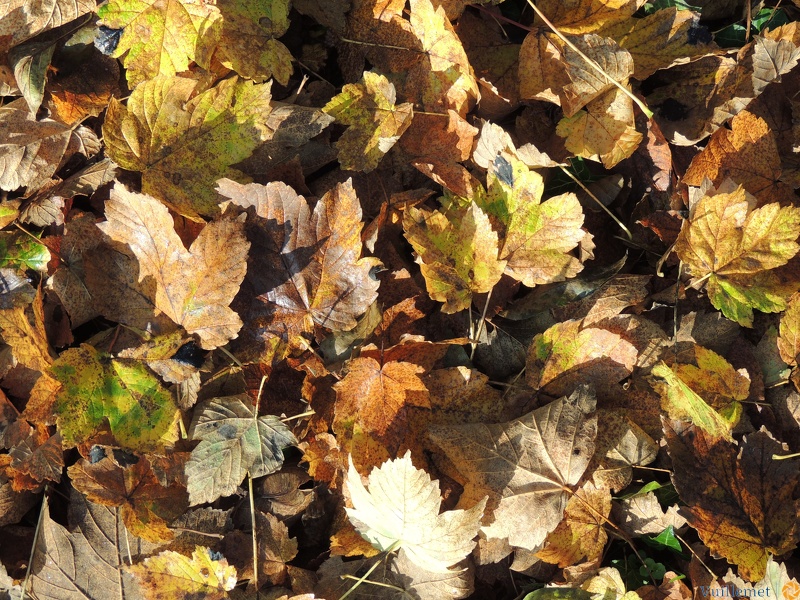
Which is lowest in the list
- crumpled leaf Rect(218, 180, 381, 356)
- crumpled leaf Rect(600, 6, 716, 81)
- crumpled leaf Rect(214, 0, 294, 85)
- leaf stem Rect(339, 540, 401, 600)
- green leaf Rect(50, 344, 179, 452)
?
leaf stem Rect(339, 540, 401, 600)

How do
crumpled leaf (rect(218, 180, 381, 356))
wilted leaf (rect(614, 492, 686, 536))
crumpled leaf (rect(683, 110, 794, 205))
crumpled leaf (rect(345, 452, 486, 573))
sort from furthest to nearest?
crumpled leaf (rect(683, 110, 794, 205))
wilted leaf (rect(614, 492, 686, 536))
crumpled leaf (rect(218, 180, 381, 356))
crumpled leaf (rect(345, 452, 486, 573))

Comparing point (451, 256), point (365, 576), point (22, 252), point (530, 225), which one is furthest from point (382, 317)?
point (22, 252)

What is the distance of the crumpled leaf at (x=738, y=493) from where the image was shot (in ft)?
5.39

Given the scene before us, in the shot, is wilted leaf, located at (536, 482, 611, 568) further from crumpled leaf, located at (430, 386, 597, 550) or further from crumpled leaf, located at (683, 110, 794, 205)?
crumpled leaf, located at (683, 110, 794, 205)

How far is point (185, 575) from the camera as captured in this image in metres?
1.64

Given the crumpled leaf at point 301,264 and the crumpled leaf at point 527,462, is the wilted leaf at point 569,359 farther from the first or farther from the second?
the crumpled leaf at point 301,264

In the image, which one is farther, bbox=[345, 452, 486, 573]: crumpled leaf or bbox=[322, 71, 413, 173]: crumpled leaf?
bbox=[322, 71, 413, 173]: crumpled leaf

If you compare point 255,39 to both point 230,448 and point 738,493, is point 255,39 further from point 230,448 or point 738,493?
point 738,493

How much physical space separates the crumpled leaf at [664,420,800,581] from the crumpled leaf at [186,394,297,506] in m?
1.04

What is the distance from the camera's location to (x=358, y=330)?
1689 mm

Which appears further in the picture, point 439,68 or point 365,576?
point 439,68

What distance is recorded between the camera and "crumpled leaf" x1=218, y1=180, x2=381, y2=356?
5.34 feet

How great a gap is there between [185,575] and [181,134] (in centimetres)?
116

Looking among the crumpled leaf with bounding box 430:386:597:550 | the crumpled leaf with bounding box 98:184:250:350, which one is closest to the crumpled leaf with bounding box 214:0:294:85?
the crumpled leaf with bounding box 98:184:250:350
